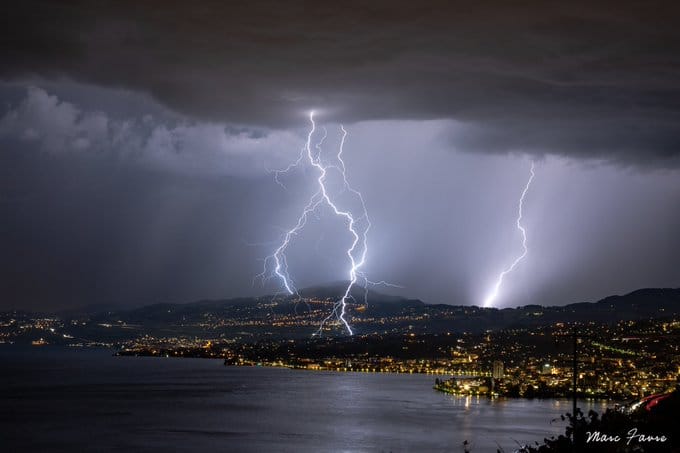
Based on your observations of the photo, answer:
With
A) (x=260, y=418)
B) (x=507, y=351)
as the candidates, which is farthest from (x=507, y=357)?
(x=260, y=418)

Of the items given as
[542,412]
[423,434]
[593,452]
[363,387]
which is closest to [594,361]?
[363,387]
